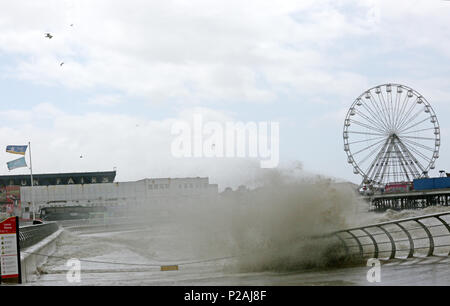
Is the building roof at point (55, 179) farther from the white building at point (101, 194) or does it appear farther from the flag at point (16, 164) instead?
the flag at point (16, 164)

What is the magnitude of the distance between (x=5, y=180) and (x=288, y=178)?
94.5 metres

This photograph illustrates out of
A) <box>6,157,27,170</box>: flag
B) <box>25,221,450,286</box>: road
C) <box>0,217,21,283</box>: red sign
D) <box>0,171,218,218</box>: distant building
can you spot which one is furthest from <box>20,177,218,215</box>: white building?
<box>0,217,21,283</box>: red sign

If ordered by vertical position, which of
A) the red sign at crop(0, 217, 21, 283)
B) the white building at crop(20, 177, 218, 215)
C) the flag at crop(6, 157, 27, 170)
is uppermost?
the flag at crop(6, 157, 27, 170)

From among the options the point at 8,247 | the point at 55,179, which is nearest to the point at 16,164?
the point at 8,247

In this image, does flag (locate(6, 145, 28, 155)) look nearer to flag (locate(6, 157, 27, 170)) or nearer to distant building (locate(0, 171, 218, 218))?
flag (locate(6, 157, 27, 170))

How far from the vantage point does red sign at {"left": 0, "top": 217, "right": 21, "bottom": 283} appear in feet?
40.9

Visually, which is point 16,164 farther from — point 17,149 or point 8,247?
point 8,247

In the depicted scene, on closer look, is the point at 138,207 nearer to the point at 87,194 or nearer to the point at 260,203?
the point at 87,194

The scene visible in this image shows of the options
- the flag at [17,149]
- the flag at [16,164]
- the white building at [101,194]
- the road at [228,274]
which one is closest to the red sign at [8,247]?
the road at [228,274]

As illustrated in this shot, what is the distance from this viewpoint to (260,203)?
2070 centimetres

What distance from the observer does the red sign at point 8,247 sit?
1245cm

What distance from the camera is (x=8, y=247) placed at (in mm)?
12508
